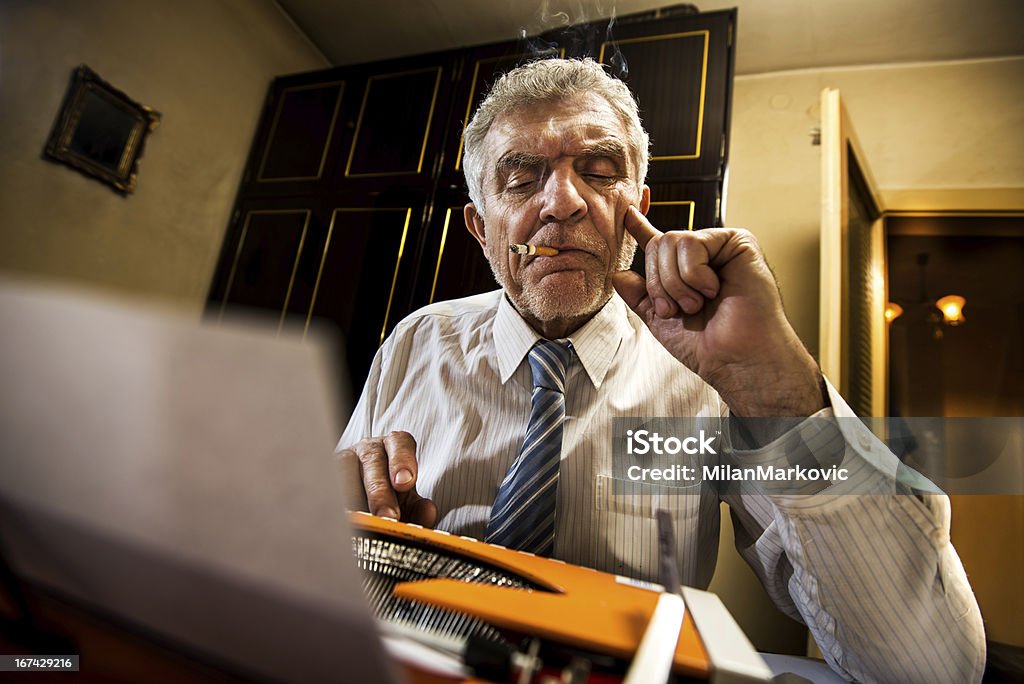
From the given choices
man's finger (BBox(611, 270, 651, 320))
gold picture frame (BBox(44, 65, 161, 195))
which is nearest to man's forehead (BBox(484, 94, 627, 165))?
man's finger (BBox(611, 270, 651, 320))

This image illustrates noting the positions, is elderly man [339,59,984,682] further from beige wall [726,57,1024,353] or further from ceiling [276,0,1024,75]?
beige wall [726,57,1024,353]

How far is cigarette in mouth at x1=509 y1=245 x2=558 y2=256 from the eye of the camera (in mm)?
A: 799

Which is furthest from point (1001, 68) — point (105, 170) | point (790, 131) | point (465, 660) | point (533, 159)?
point (105, 170)

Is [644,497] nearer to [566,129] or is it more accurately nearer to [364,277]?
[566,129]

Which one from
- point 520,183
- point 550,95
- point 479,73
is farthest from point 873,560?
point 479,73

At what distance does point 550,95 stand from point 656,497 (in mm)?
709

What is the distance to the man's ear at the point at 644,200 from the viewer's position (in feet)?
2.83

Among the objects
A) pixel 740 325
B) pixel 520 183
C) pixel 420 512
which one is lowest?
pixel 420 512

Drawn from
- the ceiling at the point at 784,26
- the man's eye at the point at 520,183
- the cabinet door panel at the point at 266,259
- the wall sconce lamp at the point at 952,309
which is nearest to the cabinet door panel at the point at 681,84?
the ceiling at the point at 784,26

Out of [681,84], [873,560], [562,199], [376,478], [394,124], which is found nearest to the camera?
[873,560]

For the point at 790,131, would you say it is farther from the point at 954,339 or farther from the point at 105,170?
the point at 105,170

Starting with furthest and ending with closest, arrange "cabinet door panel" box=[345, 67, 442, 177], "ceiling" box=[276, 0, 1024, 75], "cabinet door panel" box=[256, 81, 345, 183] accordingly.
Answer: "cabinet door panel" box=[256, 81, 345, 183] < "cabinet door panel" box=[345, 67, 442, 177] < "ceiling" box=[276, 0, 1024, 75]

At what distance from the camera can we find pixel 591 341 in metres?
0.81

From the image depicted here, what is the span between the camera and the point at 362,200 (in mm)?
1154
